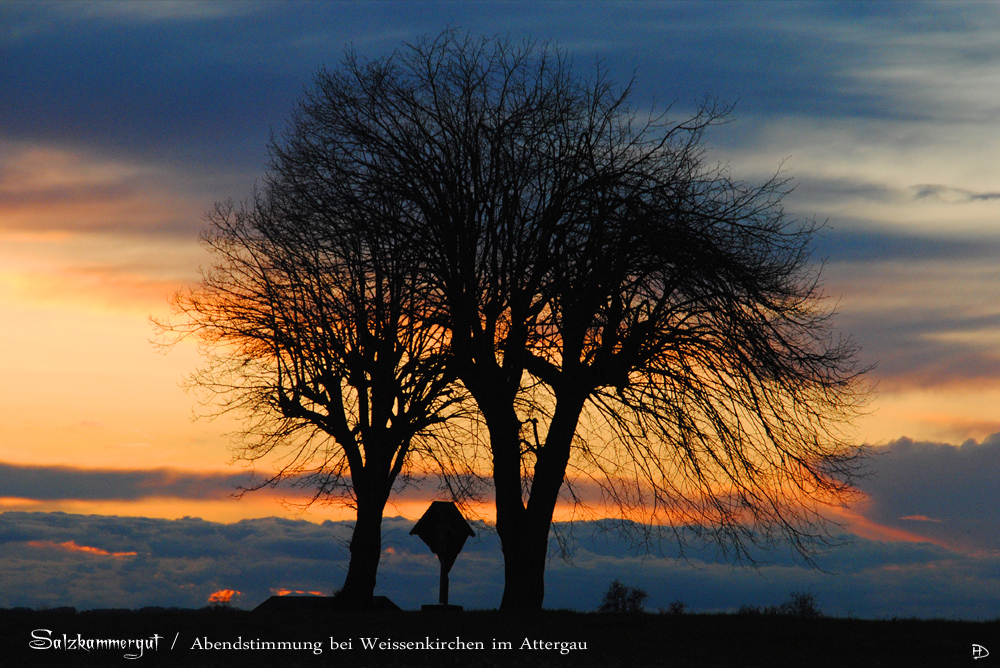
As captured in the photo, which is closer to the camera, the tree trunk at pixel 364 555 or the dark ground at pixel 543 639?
the dark ground at pixel 543 639

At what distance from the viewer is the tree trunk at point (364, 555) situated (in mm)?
20516

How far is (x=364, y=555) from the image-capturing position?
814 inches

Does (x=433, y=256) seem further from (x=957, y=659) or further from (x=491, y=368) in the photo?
(x=957, y=659)

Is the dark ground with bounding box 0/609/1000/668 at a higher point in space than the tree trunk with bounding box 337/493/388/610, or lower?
lower

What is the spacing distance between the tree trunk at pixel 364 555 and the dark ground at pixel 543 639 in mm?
3521

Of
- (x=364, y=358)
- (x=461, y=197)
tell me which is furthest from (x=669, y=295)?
(x=364, y=358)

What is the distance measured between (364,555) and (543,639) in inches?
315

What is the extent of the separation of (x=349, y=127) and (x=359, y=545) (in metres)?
A: 9.56

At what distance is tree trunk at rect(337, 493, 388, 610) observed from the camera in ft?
67.3

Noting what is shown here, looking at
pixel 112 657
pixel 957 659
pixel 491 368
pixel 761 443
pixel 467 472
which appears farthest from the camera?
pixel 467 472

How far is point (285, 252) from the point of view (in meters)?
20.0

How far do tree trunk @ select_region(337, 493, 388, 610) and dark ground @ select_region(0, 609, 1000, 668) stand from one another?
3521 mm

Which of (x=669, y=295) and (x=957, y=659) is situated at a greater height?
(x=669, y=295)

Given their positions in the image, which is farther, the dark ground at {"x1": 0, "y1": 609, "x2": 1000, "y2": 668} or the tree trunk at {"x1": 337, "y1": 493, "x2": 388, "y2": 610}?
the tree trunk at {"x1": 337, "y1": 493, "x2": 388, "y2": 610}
